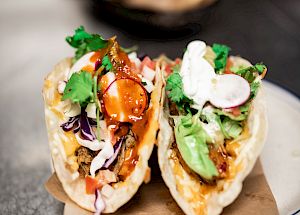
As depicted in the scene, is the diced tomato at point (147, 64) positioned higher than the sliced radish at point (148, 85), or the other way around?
the sliced radish at point (148, 85)

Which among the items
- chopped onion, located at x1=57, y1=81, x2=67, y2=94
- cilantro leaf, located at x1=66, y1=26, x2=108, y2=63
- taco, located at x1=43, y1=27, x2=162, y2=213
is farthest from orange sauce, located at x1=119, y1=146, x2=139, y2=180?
cilantro leaf, located at x1=66, y1=26, x2=108, y2=63

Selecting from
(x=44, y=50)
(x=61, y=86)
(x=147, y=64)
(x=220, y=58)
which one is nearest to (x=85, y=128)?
(x=61, y=86)

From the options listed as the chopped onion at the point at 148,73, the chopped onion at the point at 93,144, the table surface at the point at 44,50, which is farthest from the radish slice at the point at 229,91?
the table surface at the point at 44,50

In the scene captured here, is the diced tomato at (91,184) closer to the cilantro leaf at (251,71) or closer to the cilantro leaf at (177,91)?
the cilantro leaf at (177,91)

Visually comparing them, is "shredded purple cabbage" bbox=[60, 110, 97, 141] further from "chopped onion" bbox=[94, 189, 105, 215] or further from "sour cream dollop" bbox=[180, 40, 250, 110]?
"sour cream dollop" bbox=[180, 40, 250, 110]

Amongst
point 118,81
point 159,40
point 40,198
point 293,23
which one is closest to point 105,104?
point 118,81

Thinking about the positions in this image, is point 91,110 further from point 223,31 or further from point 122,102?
point 223,31

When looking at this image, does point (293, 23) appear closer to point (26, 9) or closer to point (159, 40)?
point (159, 40)
